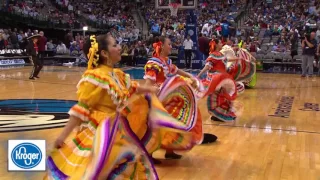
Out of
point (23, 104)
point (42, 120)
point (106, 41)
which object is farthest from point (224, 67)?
point (23, 104)

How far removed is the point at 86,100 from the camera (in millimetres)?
3113

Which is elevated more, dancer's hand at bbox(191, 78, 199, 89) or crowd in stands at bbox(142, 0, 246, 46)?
crowd in stands at bbox(142, 0, 246, 46)

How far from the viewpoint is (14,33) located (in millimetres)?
21438

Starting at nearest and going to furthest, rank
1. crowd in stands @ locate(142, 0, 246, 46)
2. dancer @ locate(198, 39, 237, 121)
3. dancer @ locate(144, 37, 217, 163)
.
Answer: dancer @ locate(144, 37, 217, 163) → dancer @ locate(198, 39, 237, 121) → crowd in stands @ locate(142, 0, 246, 46)

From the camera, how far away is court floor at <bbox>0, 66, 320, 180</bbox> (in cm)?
476

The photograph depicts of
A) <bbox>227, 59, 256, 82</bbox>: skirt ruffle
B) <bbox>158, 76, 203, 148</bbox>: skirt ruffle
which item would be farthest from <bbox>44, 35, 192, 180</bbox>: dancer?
<bbox>227, 59, 256, 82</bbox>: skirt ruffle

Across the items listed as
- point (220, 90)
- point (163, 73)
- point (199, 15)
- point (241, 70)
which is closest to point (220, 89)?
point (220, 90)

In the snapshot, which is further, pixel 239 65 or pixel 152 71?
pixel 239 65

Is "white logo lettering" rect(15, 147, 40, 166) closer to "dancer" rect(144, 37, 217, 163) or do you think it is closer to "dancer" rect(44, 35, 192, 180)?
"dancer" rect(44, 35, 192, 180)

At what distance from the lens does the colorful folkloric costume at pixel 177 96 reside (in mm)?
4797

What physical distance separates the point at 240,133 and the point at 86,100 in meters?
4.07

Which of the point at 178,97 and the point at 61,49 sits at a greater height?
the point at 178,97

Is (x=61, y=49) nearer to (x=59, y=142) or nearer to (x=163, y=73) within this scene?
(x=163, y=73)

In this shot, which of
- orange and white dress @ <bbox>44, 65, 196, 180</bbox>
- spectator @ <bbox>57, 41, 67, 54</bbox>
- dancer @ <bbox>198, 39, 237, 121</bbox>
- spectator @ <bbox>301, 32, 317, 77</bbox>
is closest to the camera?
orange and white dress @ <bbox>44, 65, 196, 180</bbox>
